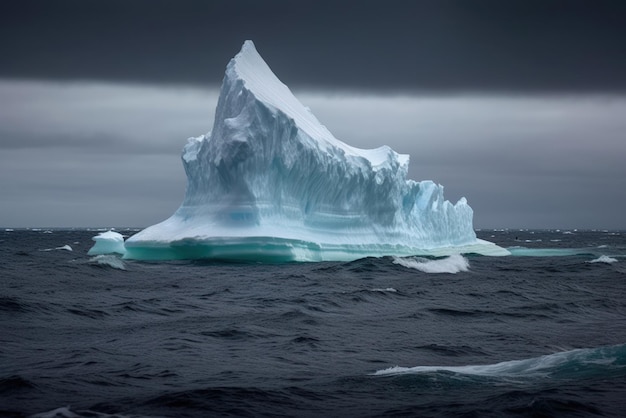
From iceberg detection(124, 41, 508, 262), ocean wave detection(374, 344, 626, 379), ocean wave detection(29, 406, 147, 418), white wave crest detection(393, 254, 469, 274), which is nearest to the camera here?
ocean wave detection(29, 406, 147, 418)

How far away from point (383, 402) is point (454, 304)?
9.10 m

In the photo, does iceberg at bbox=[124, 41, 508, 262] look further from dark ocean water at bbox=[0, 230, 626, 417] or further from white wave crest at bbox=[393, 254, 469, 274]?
dark ocean water at bbox=[0, 230, 626, 417]

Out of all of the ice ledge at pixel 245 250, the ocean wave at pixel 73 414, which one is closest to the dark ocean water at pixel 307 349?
the ocean wave at pixel 73 414

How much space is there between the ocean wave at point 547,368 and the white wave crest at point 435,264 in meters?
17.5

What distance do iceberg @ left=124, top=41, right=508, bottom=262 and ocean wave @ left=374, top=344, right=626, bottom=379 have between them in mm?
17137

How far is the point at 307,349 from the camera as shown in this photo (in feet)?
33.8

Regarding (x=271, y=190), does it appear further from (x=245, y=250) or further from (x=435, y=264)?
(x=435, y=264)

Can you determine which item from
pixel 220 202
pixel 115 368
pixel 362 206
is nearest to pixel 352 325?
pixel 115 368

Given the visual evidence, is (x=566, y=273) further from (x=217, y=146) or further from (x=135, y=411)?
(x=135, y=411)

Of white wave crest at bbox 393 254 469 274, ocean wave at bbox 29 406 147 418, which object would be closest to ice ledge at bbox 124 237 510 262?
white wave crest at bbox 393 254 469 274

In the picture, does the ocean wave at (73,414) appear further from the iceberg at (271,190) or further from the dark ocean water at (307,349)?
the iceberg at (271,190)

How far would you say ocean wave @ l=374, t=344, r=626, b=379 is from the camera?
862 cm

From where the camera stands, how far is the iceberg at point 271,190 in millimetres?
26406

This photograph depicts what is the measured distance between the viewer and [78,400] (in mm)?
7078
